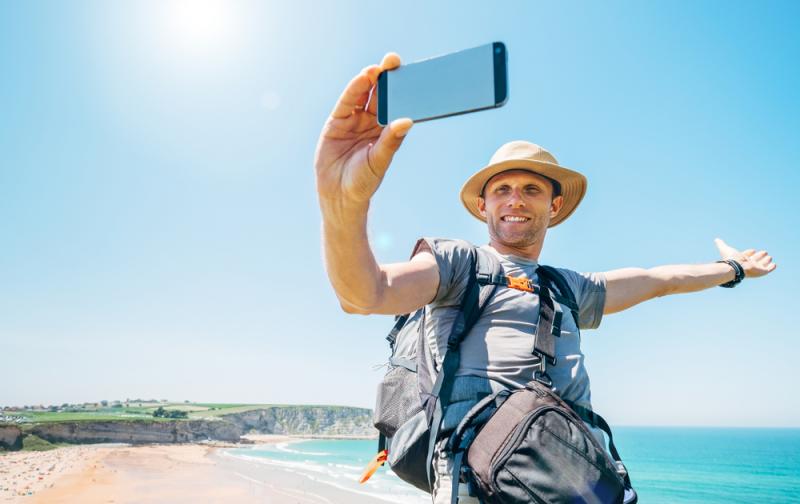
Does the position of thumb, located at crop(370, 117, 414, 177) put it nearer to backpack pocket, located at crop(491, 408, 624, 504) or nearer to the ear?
backpack pocket, located at crop(491, 408, 624, 504)

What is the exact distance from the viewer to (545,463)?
1372 mm

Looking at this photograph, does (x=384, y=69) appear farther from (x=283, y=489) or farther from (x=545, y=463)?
(x=283, y=489)

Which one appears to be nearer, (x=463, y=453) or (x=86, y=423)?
(x=463, y=453)

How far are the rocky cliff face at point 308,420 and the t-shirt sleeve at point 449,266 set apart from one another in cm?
9699

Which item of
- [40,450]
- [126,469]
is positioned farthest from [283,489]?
[40,450]

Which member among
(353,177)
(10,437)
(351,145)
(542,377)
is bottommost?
(10,437)

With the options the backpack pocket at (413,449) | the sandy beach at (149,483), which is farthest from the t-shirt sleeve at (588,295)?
the sandy beach at (149,483)

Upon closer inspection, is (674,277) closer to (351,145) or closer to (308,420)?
(351,145)

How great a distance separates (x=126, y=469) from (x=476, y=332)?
36.3 metres

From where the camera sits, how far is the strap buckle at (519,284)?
1.80 m

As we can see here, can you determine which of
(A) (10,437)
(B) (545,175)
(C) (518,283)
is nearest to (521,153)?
(B) (545,175)

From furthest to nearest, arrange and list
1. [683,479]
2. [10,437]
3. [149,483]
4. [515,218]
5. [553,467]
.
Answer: [683,479] < [10,437] < [149,483] < [515,218] < [553,467]

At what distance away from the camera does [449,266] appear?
169 cm

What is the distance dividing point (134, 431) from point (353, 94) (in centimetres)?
6466
